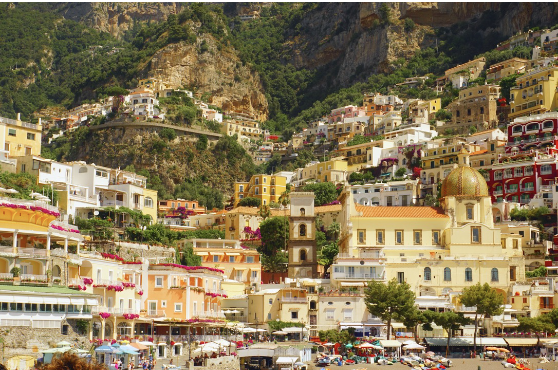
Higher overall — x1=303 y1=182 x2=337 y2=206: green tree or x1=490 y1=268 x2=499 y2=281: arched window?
x1=303 y1=182 x2=337 y2=206: green tree

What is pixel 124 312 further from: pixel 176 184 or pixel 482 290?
pixel 176 184

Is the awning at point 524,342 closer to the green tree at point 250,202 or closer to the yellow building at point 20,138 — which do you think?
the yellow building at point 20,138

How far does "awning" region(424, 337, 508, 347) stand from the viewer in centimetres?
6881

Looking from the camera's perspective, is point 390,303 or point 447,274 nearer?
point 390,303

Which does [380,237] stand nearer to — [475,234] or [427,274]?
[427,274]

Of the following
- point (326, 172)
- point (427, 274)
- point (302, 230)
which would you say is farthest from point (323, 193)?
point (427, 274)

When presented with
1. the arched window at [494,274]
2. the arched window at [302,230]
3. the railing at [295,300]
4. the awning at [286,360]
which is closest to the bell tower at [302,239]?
the arched window at [302,230]

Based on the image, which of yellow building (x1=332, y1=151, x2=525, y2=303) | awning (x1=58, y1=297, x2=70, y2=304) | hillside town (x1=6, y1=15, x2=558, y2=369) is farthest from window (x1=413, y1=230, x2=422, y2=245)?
awning (x1=58, y1=297, x2=70, y2=304)

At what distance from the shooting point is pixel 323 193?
12275cm

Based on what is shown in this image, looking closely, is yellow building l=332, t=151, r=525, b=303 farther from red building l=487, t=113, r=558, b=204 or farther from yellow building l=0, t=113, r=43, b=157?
yellow building l=0, t=113, r=43, b=157

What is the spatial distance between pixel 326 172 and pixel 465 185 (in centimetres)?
4892

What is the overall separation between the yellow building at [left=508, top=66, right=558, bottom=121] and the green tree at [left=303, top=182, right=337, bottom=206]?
102ft

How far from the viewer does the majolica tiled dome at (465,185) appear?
86.8 meters

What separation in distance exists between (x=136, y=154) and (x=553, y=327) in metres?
86.4
